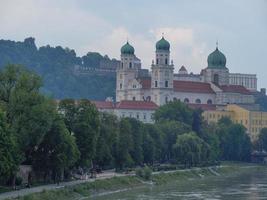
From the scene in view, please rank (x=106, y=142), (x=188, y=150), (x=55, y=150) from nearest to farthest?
(x=55, y=150) < (x=106, y=142) < (x=188, y=150)

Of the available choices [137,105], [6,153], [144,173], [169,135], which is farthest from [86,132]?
[137,105]

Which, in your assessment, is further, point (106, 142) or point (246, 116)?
point (246, 116)

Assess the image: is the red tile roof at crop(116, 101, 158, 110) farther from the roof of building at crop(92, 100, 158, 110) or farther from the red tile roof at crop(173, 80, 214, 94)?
the red tile roof at crop(173, 80, 214, 94)

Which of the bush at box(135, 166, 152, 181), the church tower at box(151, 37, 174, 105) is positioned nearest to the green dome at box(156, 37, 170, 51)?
the church tower at box(151, 37, 174, 105)

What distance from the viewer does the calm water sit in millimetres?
68875

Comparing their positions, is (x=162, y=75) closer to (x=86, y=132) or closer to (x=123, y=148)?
(x=123, y=148)

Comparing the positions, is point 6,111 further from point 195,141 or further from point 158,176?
point 195,141

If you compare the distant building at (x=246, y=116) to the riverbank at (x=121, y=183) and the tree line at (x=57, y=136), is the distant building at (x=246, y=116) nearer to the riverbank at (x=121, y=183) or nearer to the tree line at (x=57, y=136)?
the riverbank at (x=121, y=183)

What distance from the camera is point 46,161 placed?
214ft

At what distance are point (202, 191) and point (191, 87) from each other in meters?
106

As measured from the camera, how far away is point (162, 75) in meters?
173

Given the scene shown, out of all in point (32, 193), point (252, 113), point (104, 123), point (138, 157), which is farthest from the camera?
point (252, 113)

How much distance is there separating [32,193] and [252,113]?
5033 inches

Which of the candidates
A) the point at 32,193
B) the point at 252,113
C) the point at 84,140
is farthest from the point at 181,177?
the point at 252,113
